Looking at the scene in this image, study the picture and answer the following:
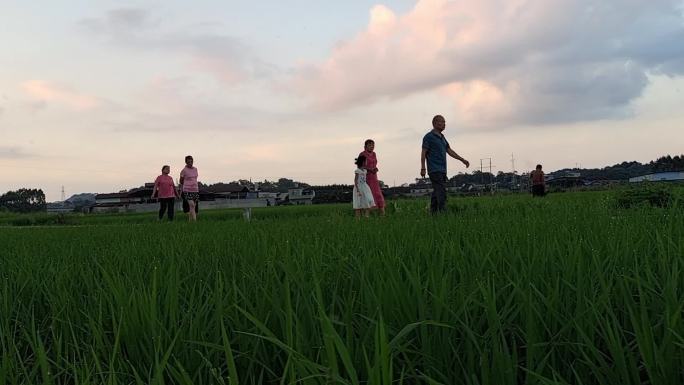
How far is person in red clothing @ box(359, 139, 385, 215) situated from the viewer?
10406 mm

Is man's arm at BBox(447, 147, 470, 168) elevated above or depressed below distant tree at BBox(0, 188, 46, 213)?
below

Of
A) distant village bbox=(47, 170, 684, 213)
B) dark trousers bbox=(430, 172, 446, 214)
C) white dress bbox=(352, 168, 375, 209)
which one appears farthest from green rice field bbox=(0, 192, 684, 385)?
distant village bbox=(47, 170, 684, 213)

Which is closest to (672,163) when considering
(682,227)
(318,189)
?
(318,189)

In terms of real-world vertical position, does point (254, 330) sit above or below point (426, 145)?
below

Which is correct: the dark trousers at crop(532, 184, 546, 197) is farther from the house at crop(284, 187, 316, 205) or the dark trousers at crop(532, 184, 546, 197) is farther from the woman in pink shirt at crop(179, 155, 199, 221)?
the house at crop(284, 187, 316, 205)

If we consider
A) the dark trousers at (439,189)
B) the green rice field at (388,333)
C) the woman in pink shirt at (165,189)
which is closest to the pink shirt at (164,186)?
the woman in pink shirt at (165,189)

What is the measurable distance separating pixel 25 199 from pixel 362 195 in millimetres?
116948

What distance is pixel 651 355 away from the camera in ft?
3.06

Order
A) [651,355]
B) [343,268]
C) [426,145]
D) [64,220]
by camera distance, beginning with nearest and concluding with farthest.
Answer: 1. [651,355]
2. [343,268]
3. [426,145]
4. [64,220]

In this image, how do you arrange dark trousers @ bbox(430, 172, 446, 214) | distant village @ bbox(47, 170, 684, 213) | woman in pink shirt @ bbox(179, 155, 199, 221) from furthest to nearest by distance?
distant village @ bbox(47, 170, 684, 213)
woman in pink shirt @ bbox(179, 155, 199, 221)
dark trousers @ bbox(430, 172, 446, 214)

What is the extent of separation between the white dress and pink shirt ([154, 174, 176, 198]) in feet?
17.5

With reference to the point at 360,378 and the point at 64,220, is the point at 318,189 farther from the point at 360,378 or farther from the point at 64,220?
the point at 360,378

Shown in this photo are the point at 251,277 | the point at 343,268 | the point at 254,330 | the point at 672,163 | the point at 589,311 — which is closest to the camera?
the point at 589,311

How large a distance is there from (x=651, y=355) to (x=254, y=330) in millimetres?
966
